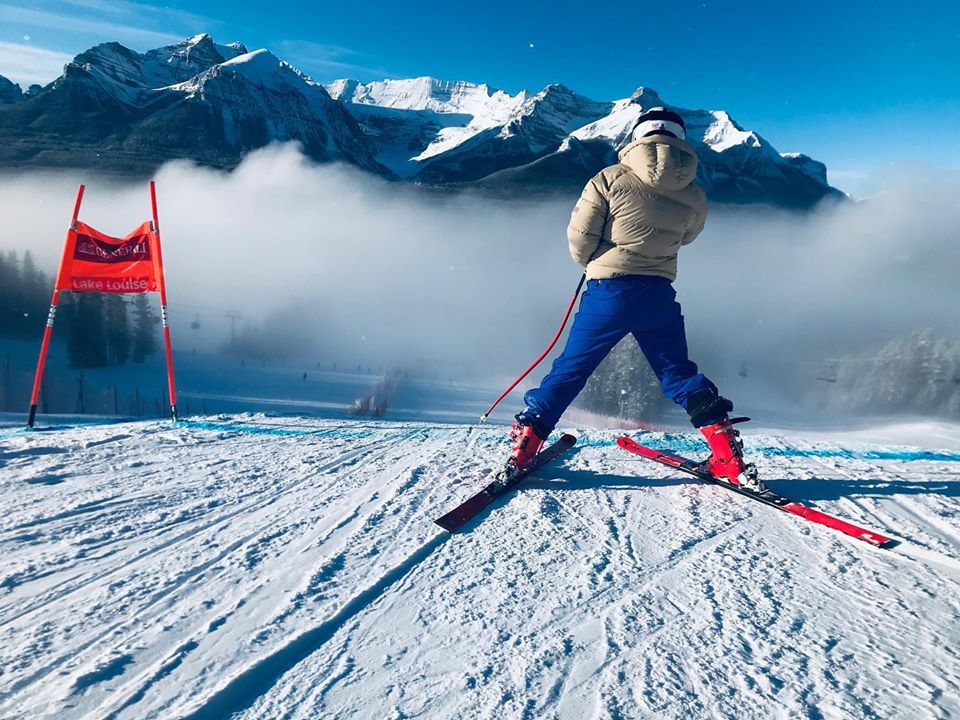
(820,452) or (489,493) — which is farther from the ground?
(820,452)

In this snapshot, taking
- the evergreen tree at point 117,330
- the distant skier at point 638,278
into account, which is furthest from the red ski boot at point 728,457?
the evergreen tree at point 117,330

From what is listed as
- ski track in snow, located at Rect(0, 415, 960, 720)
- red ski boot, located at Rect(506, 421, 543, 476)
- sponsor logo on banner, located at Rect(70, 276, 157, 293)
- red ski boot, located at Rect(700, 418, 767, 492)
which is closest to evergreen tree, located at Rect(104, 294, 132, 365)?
sponsor logo on banner, located at Rect(70, 276, 157, 293)

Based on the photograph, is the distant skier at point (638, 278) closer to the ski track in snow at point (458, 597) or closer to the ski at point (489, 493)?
the ski at point (489, 493)

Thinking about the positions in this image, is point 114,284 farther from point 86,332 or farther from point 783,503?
point 86,332

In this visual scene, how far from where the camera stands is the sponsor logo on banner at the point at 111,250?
568 centimetres

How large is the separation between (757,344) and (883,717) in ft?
401

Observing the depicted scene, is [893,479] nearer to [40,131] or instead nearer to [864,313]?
[864,313]

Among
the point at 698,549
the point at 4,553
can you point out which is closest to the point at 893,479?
the point at 698,549

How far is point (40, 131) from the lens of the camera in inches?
6550

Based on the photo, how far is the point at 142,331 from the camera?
53.9 meters

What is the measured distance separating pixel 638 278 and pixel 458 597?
2.37 metres

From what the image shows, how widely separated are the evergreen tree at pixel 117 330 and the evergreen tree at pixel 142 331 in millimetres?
886

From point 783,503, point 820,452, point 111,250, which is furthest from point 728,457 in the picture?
point 111,250

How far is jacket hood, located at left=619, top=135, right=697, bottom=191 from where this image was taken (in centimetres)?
328
